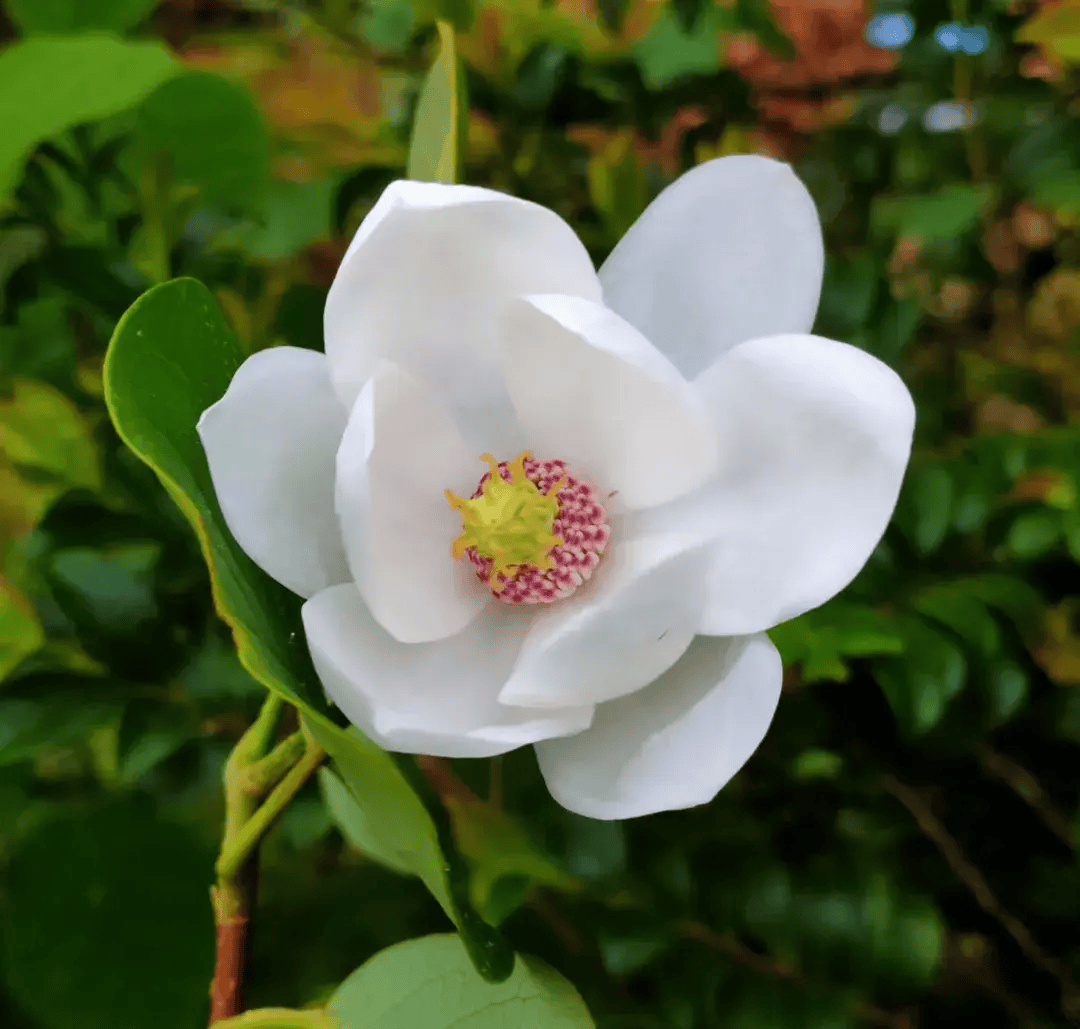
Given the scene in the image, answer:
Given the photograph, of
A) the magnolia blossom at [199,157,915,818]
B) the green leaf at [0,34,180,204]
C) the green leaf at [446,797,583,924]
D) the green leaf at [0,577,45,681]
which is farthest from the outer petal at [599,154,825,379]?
the green leaf at [0,577,45,681]

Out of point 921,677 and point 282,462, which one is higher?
point 282,462

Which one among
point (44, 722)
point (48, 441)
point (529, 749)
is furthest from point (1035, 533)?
point (48, 441)

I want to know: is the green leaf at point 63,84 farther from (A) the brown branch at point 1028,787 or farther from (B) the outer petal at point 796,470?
(A) the brown branch at point 1028,787

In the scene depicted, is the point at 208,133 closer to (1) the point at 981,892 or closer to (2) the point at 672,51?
(2) the point at 672,51

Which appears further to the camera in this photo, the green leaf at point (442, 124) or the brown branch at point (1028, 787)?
the brown branch at point (1028, 787)

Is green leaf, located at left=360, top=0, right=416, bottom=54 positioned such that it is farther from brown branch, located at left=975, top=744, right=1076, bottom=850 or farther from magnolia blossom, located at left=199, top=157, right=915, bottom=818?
brown branch, located at left=975, top=744, right=1076, bottom=850

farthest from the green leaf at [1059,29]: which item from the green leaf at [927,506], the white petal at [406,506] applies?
the white petal at [406,506]

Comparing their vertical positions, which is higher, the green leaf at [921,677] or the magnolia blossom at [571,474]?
the magnolia blossom at [571,474]

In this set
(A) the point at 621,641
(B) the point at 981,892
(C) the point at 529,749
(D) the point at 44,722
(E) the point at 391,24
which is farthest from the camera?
(E) the point at 391,24
